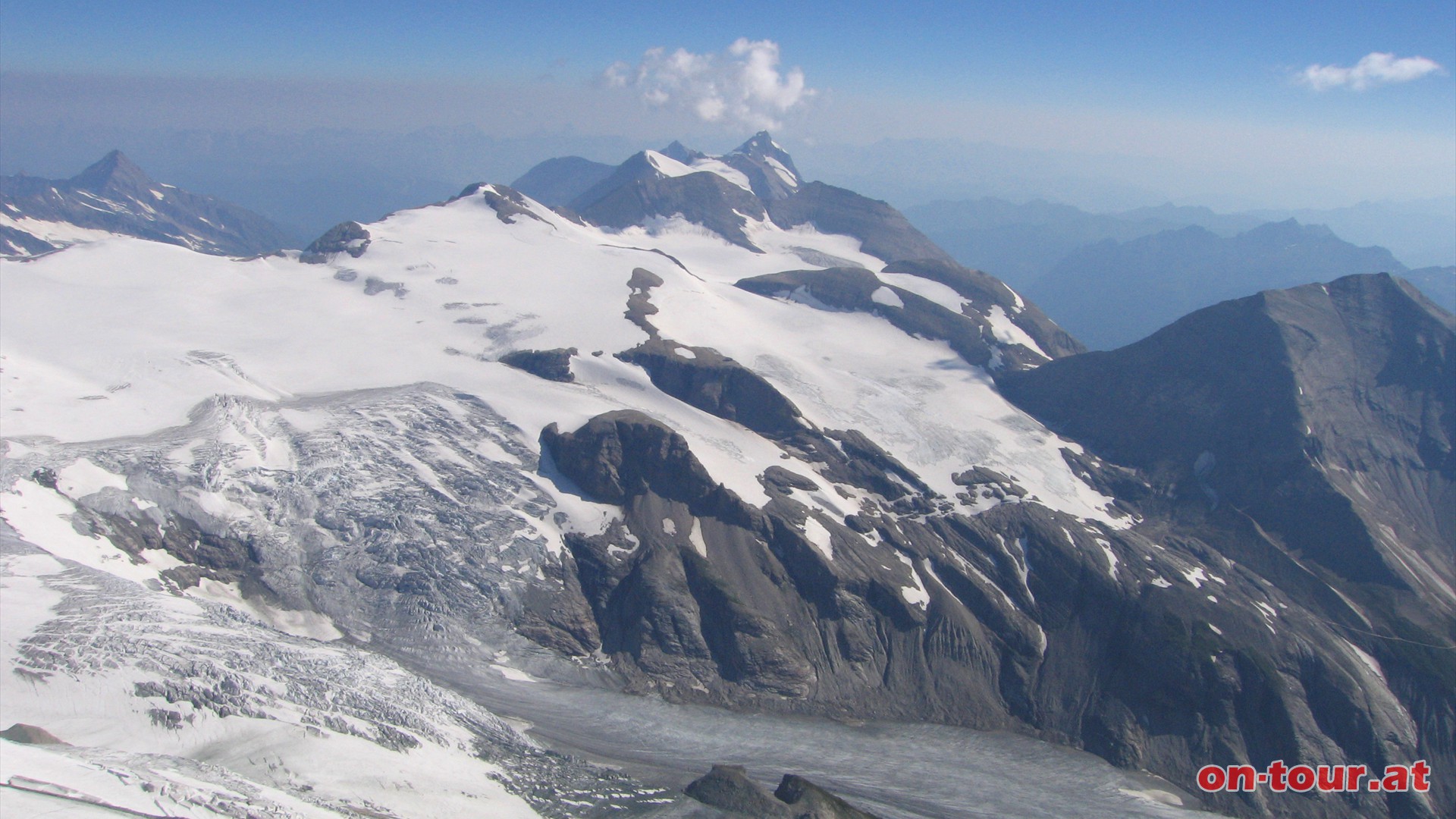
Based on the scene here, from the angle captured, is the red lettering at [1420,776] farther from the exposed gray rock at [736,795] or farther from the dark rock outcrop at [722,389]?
the dark rock outcrop at [722,389]

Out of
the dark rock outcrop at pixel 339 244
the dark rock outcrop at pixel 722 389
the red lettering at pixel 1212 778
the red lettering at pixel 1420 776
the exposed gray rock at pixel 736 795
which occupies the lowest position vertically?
the red lettering at pixel 1212 778

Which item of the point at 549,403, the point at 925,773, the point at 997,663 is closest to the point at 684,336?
the point at 549,403

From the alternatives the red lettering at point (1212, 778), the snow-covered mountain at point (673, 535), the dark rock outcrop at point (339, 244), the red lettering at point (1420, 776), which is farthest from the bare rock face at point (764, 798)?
the dark rock outcrop at point (339, 244)

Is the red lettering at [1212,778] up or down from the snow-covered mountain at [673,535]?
down

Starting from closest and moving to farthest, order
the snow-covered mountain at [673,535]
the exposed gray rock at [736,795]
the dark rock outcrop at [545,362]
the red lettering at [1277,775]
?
1. the exposed gray rock at [736,795]
2. the red lettering at [1277,775]
3. the snow-covered mountain at [673,535]
4. the dark rock outcrop at [545,362]

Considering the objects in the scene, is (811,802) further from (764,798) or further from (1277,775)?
(1277,775)

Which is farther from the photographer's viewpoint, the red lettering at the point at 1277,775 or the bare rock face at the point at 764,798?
the red lettering at the point at 1277,775

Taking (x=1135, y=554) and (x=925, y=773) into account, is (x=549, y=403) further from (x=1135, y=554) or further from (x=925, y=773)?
(x=1135, y=554)

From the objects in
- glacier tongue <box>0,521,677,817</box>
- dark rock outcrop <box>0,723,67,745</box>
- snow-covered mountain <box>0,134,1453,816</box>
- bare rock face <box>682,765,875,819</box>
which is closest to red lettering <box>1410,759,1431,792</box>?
snow-covered mountain <box>0,134,1453,816</box>
